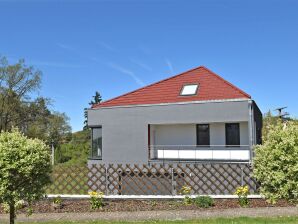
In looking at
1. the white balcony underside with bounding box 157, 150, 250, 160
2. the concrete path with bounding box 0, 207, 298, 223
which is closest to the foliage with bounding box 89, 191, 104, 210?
the concrete path with bounding box 0, 207, 298, 223

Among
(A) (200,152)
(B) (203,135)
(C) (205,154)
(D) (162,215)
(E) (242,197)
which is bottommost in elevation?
(D) (162,215)

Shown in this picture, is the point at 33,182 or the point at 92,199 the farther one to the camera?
the point at 92,199

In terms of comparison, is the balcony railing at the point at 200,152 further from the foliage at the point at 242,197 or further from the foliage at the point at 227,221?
the foliage at the point at 227,221

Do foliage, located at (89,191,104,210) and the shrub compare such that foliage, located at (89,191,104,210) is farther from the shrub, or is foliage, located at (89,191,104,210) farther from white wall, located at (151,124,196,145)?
white wall, located at (151,124,196,145)

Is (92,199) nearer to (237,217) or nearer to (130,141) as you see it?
(237,217)

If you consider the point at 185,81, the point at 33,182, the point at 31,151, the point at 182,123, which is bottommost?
the point at 33,182

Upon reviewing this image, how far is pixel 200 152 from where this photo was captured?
1906cm

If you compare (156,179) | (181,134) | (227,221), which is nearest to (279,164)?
(227,221)

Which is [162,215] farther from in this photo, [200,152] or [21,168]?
[200,152]

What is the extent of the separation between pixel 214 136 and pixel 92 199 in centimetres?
1054

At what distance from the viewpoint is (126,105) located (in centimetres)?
2031

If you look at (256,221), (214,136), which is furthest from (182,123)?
(256,221)

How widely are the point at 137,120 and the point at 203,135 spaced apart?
411 cm

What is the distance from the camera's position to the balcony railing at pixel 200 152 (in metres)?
18.2
